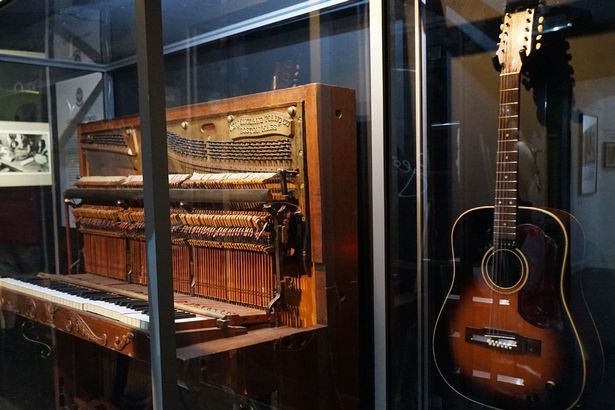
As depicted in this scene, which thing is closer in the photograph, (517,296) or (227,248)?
(517,296)

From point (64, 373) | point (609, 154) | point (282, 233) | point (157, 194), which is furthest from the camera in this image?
point (64, 373)

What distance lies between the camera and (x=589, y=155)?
1765 millimetres

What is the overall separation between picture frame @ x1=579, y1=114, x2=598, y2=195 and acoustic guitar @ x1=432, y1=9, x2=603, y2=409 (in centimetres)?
12

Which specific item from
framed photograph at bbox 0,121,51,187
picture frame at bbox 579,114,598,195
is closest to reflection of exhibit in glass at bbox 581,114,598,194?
picture frame at bbox 579,114,598,195

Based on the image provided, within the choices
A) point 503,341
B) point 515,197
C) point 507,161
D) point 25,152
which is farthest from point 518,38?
point 25,152

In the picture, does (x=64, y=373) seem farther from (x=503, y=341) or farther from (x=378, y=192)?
(x=503, y=341)

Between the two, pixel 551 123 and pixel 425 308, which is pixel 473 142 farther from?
pixel 425 308

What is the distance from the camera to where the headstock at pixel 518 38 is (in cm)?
177

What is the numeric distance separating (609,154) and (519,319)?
55 cm

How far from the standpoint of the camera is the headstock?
69.8 inches

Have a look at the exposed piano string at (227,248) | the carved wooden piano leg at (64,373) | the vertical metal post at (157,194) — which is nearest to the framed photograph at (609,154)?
the exposed piano string at (227,248)

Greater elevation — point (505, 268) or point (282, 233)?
point (282, 233)

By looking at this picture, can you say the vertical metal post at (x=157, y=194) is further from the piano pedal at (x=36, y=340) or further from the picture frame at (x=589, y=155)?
the piano pedal at (x=36, y=340)

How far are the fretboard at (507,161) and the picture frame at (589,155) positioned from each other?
0.19 m
